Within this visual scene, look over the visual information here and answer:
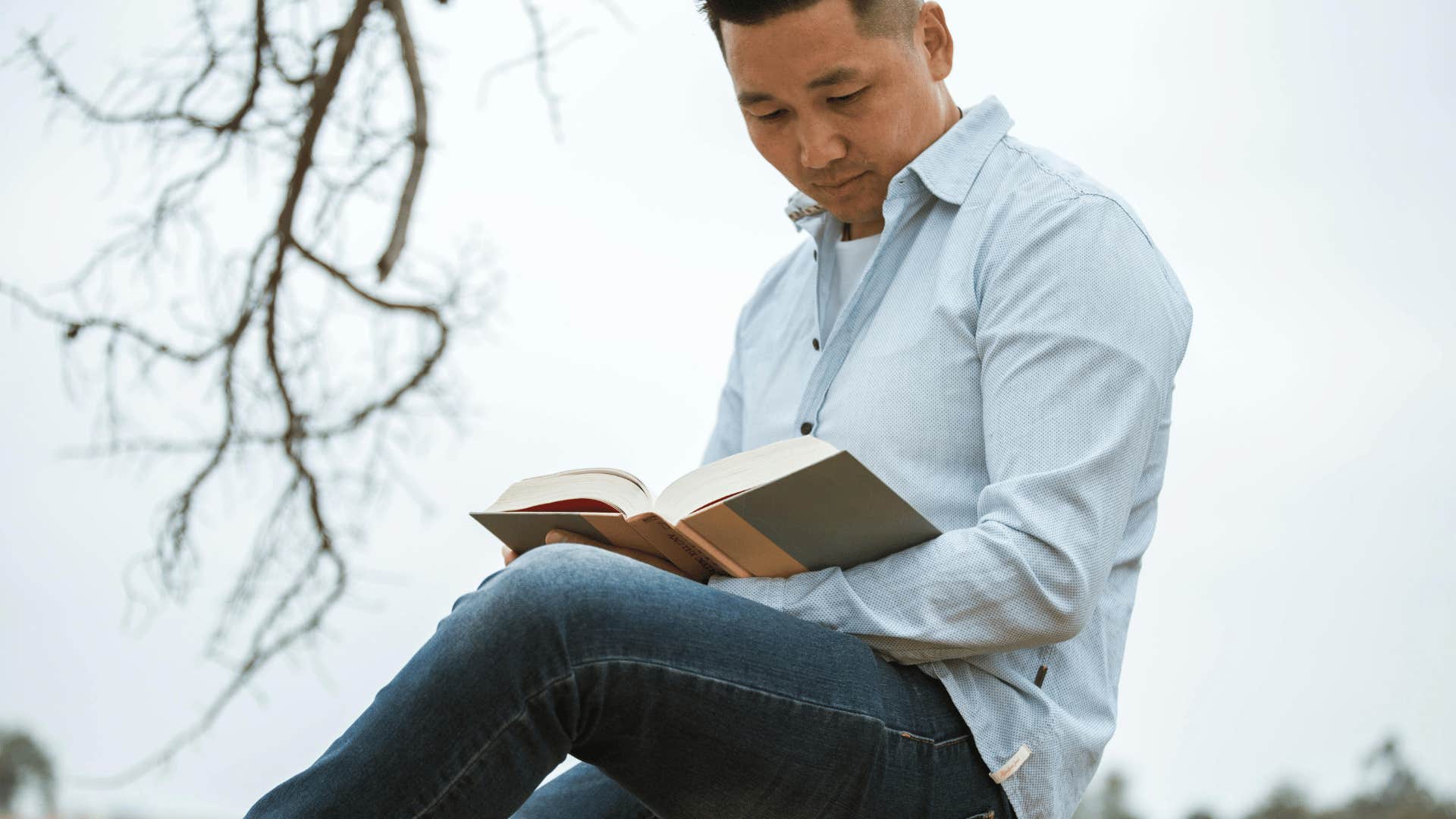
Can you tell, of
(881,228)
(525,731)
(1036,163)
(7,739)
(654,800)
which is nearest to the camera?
(525,731)

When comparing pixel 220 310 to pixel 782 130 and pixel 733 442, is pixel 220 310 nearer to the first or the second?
pixel 733 442

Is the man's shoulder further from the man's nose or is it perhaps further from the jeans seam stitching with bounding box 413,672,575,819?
the jeans seam stitching with bounding box 413,672,575,819

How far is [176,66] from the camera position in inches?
111

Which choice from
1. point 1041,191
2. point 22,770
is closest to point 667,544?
point 1041,191

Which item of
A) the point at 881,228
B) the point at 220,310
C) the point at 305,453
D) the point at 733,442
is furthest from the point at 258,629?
the point at 881,228

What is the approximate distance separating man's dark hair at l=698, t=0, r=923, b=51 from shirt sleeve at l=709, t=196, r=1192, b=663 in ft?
1.14

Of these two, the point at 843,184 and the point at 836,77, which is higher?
the point at 836,77

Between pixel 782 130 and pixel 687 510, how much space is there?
59cm

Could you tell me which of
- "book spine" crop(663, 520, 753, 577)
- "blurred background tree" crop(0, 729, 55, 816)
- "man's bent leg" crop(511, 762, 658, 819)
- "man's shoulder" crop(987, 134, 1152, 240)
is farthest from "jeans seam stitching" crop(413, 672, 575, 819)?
"blurred background tree" crop(0, 729, 55, 816)

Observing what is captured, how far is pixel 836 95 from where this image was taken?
1.39 meters

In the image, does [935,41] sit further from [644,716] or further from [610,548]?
[644,716]

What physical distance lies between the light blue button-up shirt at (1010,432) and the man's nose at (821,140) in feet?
0.27

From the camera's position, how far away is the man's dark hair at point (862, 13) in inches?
53.7

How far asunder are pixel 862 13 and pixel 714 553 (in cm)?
66
